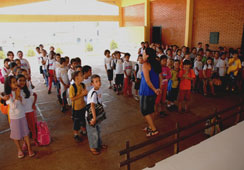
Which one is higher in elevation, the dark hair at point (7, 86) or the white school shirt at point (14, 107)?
the dark hair at point (7, 86)

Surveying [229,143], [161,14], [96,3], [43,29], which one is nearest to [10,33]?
[43,29]

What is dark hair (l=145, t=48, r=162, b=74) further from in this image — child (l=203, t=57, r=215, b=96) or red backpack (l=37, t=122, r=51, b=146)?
child (l=203, t=57, r=215, b=96)

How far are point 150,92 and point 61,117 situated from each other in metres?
2.95

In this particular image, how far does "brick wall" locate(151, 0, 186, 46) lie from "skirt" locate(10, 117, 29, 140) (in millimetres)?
11213

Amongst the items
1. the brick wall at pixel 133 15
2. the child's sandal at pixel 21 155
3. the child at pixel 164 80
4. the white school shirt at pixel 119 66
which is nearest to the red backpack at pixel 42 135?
the child's sandal at pixel 21 155

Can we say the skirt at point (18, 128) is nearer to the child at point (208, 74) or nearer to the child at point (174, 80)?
the child at point (174, 80)

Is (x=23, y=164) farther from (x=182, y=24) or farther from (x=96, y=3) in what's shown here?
(x=96, y=3)

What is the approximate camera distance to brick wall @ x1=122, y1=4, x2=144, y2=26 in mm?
16839

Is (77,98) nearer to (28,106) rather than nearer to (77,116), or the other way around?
(77,116)

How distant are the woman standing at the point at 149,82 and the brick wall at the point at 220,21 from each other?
7.23 metres

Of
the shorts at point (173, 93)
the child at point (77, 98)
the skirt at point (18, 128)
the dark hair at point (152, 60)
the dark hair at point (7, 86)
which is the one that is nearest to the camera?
the dark hair at point (7, 86)

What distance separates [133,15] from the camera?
59.1 feet

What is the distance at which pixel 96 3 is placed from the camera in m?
18.7

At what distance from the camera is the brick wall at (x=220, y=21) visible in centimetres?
957
